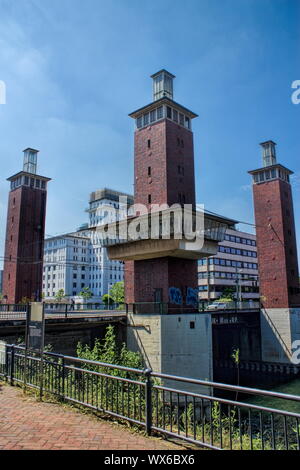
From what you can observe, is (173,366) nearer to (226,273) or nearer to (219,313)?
(219,313)

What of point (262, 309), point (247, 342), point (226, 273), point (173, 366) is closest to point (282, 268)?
point (262, 309)

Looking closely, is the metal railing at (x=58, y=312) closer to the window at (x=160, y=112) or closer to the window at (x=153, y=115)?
the window at (x=153, y=115)

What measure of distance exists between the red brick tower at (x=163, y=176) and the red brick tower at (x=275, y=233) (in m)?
13.7

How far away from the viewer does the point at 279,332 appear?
3541 cm

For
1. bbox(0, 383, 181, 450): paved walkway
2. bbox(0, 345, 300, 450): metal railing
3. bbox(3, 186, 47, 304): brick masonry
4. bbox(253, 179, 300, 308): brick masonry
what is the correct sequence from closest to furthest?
1. bbox(0, 345, 300, 450): metal railing
2. bbox(0, 383, 181, 450): paved walkway
3. bbox(253, 179, 300, 308): brick masonry
4. bbox(3, 186, 47, 304): brick masonry

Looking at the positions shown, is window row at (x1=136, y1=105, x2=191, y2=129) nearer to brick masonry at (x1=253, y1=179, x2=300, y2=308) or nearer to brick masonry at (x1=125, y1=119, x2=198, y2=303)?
brick masonry at (x1=125, y1=119, x2=198, y2=303)

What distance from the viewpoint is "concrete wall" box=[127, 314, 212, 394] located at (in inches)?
840

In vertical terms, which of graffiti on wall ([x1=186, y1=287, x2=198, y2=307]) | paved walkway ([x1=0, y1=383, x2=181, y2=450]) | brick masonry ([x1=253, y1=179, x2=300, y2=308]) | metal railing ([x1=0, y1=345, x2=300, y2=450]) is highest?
brick masonry ([x1=253, y1=179, x2=300, y2=308])

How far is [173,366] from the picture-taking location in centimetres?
2141

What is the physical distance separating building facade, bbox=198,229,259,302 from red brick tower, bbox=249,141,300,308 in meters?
32.5

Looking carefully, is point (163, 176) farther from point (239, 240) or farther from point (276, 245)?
point (239, 240)

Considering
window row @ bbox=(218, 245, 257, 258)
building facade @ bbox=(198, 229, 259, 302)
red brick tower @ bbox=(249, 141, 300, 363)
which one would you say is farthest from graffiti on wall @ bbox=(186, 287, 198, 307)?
window row @ bbox=(218, 245, 257, 258)

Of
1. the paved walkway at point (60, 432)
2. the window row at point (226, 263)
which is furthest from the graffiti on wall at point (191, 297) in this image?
the window row at point (226, 263)
